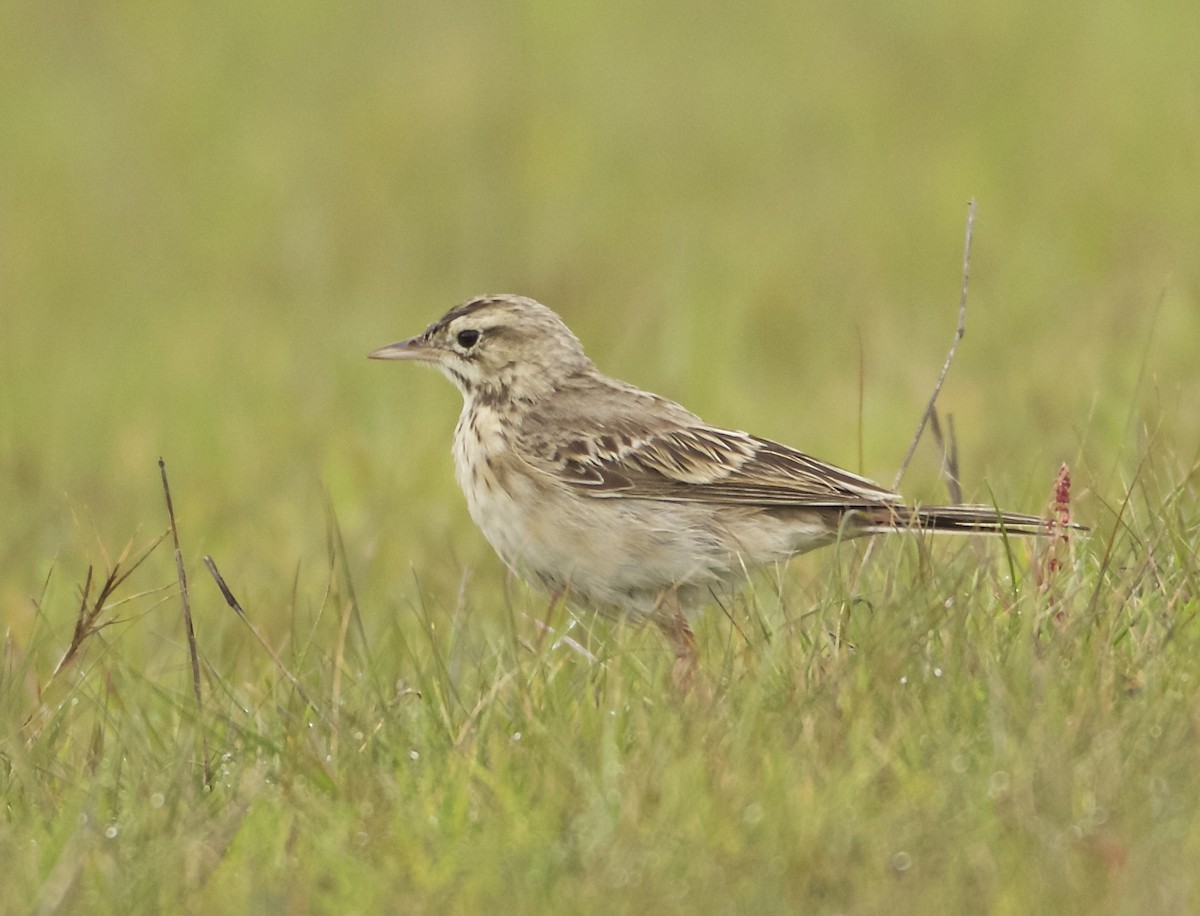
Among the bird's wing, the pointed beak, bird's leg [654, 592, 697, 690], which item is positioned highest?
the pointed beak

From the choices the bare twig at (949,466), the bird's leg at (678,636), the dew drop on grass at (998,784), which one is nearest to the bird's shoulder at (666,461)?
the bare twig at (949,466)

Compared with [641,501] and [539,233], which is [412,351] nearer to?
[641,501]

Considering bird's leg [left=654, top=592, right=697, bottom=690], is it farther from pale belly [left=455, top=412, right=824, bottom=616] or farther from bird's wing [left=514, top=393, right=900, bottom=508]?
bird's wing [left=514, top=393, right=900, bottom=508]

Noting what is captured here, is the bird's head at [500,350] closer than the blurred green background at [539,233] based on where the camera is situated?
Yes

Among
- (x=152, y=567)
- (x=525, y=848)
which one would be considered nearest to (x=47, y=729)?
(x=525, y=848)

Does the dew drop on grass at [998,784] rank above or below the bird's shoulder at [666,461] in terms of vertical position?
below

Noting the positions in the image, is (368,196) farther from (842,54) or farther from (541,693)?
(541,693)

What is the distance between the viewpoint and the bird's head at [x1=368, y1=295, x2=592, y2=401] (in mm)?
7406

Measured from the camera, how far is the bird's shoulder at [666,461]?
22.3 feet

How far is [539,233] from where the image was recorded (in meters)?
17.4

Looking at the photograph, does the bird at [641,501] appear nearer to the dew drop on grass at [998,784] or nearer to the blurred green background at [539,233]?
the blurred green background at [539,233]

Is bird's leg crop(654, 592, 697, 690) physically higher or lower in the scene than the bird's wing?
lower

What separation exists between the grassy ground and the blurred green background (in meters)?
0.06

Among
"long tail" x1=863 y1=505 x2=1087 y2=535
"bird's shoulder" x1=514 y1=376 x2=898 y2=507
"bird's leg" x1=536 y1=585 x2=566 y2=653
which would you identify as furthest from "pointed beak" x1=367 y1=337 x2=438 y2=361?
"long tail" x1=863 y1=505 x2=1087 y2=535
